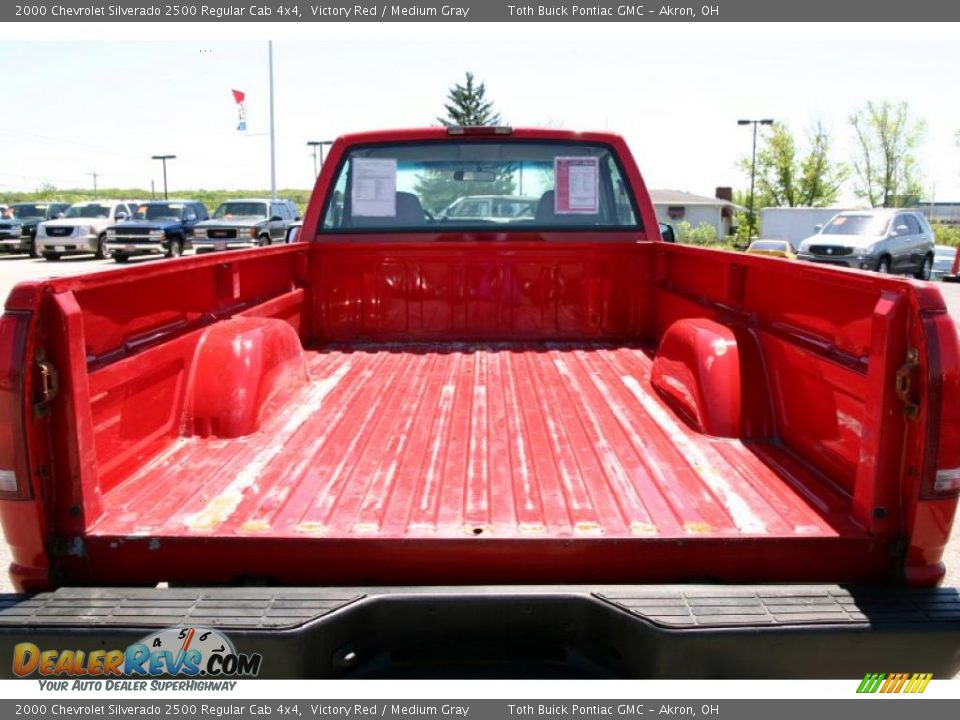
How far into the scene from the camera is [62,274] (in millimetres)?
2309

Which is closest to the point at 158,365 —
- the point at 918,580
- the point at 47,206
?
the point at 918,580

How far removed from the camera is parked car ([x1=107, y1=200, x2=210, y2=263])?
1005 inches

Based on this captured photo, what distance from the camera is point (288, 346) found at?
142 inches

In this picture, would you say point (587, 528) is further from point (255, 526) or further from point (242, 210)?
point (242, 210)

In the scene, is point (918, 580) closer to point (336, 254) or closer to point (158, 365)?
point (158, 365)

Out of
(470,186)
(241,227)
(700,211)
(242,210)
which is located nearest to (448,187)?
(470,186)

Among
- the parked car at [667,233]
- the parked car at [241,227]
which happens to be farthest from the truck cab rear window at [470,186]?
the parked car at [241,227]

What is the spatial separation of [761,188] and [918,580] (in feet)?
232

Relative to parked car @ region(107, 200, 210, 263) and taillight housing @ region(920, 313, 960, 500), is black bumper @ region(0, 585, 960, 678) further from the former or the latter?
parked car @ region(107, 200, 210, 263)

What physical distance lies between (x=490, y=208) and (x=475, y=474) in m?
2.69

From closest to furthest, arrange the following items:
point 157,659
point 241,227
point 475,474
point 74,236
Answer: point 157,659 < point 475,474 < point 241,227 < point 74,236

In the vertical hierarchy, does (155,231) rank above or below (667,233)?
above

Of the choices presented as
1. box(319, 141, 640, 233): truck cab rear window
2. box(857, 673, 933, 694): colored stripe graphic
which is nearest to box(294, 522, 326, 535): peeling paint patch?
box(857, 673, 933, 694): colored stripe graphic

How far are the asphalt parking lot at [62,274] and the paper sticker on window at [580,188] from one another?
77.3 inches
